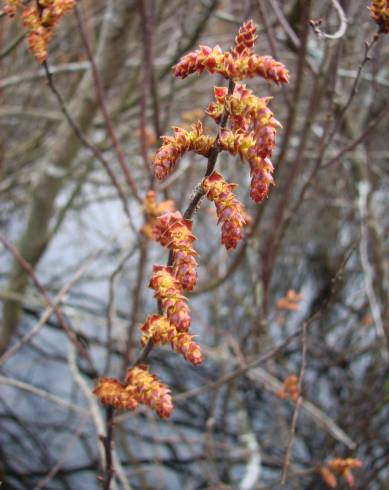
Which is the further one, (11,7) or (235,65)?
(11,7)

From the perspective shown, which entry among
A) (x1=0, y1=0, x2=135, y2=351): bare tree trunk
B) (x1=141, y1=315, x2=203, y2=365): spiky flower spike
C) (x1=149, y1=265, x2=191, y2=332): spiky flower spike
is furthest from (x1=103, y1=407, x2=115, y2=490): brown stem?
(x1=0, y1=0, x2=135, y2=351): bare tree trunk

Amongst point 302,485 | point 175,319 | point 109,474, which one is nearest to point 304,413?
point 302,485

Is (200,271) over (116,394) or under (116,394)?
over

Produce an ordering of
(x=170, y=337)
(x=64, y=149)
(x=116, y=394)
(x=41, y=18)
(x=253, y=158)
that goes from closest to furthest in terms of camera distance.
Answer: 1. (x=253, y=158)
2. (x=170, y=337)
3. (x=116, y=394)
4. (x=41, y=18)
5. (x=64, y=149)

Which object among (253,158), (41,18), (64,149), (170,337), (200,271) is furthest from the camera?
(200,271)

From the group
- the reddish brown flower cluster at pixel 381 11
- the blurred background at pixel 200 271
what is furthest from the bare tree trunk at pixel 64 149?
the reddish brown flower cluster at pixel 381 11

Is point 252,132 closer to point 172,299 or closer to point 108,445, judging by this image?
point 172,299

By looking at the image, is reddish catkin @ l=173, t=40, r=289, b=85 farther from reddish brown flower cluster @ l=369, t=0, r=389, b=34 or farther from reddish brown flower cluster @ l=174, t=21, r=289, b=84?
reddish brown flower cluster @ l=369, t=0, r=389, b=34

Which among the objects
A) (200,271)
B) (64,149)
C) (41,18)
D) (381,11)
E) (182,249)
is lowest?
(182,249)

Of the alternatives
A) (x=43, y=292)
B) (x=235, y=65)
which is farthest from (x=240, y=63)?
(x=43, y=292)
